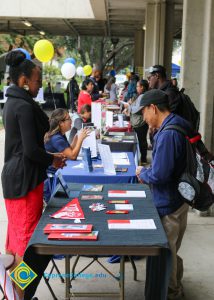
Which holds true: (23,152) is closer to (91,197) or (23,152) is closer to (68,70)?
(91,197)

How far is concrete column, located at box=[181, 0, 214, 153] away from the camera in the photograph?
5934 millimetres

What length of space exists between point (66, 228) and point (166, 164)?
2.88 ft

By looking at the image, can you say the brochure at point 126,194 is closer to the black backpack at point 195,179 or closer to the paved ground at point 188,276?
the black backpack at point 195,179

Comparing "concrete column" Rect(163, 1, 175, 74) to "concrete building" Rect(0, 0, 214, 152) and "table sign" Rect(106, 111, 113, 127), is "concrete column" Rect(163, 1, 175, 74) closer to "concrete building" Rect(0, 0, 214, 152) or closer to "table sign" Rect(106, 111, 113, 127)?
"concrete building" Rect(0, 0, 214, 152)

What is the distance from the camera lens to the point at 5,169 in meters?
3.29

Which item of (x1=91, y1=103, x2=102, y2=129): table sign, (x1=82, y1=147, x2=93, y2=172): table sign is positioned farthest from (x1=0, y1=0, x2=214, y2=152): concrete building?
(x1=82, y1=147, x2=93, y2=172): table sign

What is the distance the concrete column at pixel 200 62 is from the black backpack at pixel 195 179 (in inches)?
102

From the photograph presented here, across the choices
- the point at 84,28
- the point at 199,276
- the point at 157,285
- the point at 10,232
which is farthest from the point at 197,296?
the point at 84,28

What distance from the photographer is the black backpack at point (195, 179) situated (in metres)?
3.28

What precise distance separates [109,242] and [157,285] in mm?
918

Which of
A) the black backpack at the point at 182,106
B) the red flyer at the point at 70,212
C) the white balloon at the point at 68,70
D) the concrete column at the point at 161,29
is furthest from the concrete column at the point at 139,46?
the red flyer at the point at 70,212

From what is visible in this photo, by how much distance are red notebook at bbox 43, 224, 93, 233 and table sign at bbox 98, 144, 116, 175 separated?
169 centimetres

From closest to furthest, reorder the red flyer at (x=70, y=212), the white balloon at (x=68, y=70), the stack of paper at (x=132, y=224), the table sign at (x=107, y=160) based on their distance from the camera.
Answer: the stack of paper at (x=132, y=224), the red flyer at (x=70, y=212), the table sign at (x=107, y=160), the white balloon at (x=68, y=70)

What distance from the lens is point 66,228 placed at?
9.23 feet
